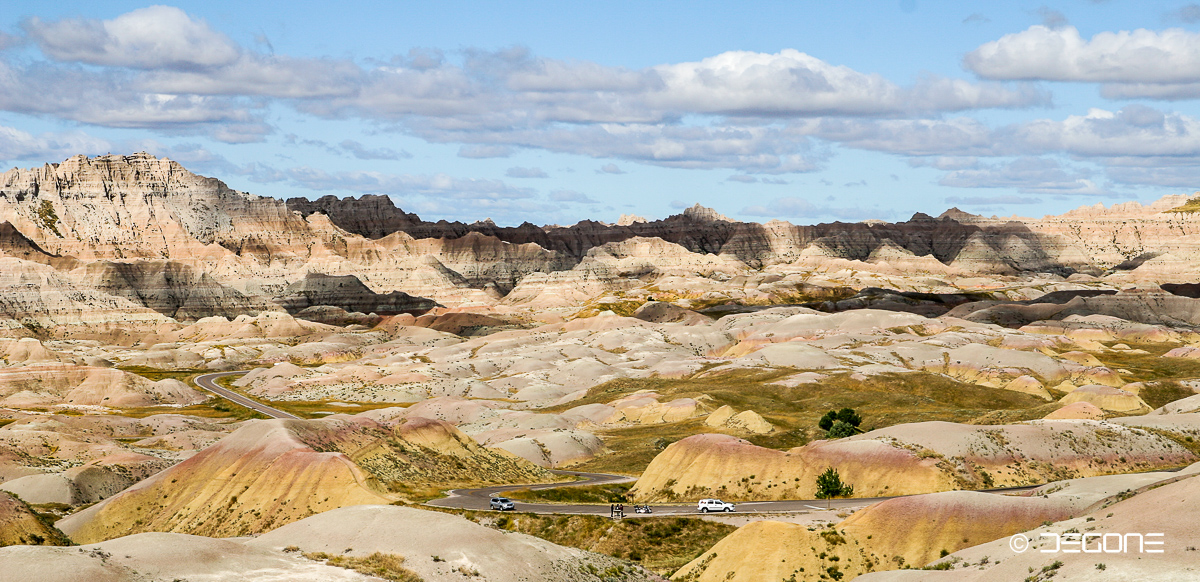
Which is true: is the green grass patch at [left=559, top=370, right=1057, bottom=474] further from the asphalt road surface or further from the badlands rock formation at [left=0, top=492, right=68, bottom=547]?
the badlands rock formation at [left=0, top=492, right=68, bottom=547]

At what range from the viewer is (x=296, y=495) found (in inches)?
2965

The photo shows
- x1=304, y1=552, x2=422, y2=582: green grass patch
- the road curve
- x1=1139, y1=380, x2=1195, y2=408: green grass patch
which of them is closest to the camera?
x1=304, y1=552, x2=422, y2=582: green grass patch

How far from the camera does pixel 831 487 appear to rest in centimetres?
8056

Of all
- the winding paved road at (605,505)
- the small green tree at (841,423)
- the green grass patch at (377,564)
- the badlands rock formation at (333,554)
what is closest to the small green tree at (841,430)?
the small green tree at (841,423)

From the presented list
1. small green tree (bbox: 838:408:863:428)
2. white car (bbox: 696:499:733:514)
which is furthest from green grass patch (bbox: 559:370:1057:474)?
white car (bbox: 696:499:733:514)

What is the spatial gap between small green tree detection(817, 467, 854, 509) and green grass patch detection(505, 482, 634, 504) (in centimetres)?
1421

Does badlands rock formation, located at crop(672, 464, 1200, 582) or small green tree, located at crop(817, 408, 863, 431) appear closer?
badlands rock formation, located at crop(672, 464, 1200, 582)

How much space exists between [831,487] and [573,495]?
18.7m

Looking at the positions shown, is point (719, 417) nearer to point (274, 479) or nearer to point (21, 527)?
point (274, 479)

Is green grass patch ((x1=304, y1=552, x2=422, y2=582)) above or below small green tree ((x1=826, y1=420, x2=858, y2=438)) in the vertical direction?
above

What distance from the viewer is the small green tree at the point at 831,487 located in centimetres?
8044

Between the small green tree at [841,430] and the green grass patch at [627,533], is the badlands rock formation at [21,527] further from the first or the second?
the small green tree at [841,430]

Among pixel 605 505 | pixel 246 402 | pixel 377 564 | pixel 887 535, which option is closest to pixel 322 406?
pixel 246 402

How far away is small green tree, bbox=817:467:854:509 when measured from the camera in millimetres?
80438
